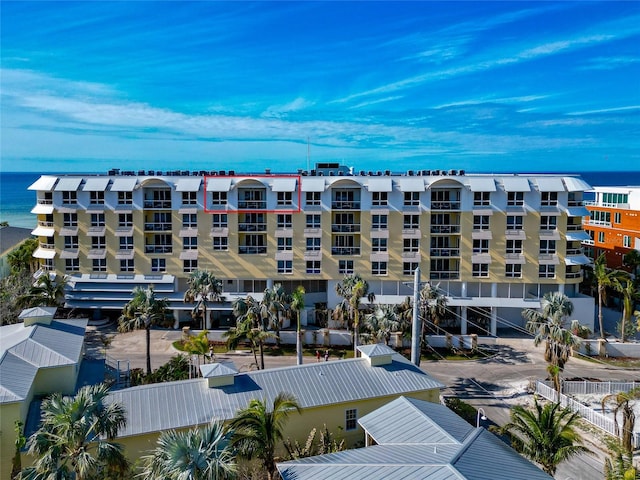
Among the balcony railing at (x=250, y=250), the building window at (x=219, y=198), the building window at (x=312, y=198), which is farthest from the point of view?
the balcony railing at (x=250, y=250)

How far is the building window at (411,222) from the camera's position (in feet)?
181

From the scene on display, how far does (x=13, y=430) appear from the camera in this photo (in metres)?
26.2

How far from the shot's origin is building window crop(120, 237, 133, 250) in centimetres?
5647

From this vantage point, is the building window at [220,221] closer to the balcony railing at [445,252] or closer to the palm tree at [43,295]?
the palm tree at [43,295]

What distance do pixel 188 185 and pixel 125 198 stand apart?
6.84m

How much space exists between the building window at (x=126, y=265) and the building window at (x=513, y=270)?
124 ft

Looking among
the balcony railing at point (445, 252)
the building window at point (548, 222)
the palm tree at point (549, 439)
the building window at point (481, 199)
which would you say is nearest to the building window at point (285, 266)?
the balcony railing at point (445, 252)

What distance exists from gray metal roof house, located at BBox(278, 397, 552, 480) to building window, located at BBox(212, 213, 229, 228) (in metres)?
33.9

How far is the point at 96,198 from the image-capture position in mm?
56562

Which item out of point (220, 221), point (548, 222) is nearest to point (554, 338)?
point (548, 222)

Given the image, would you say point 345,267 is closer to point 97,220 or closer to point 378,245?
point 378,245

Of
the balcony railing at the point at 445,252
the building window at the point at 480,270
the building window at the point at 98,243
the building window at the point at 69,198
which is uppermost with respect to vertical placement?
the building window at the point at 69,198

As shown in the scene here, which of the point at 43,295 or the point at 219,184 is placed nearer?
the point at 43,295

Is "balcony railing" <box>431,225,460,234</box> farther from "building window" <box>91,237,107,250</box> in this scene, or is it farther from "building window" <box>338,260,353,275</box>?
"building window" <box>91,237,107,250</box>
